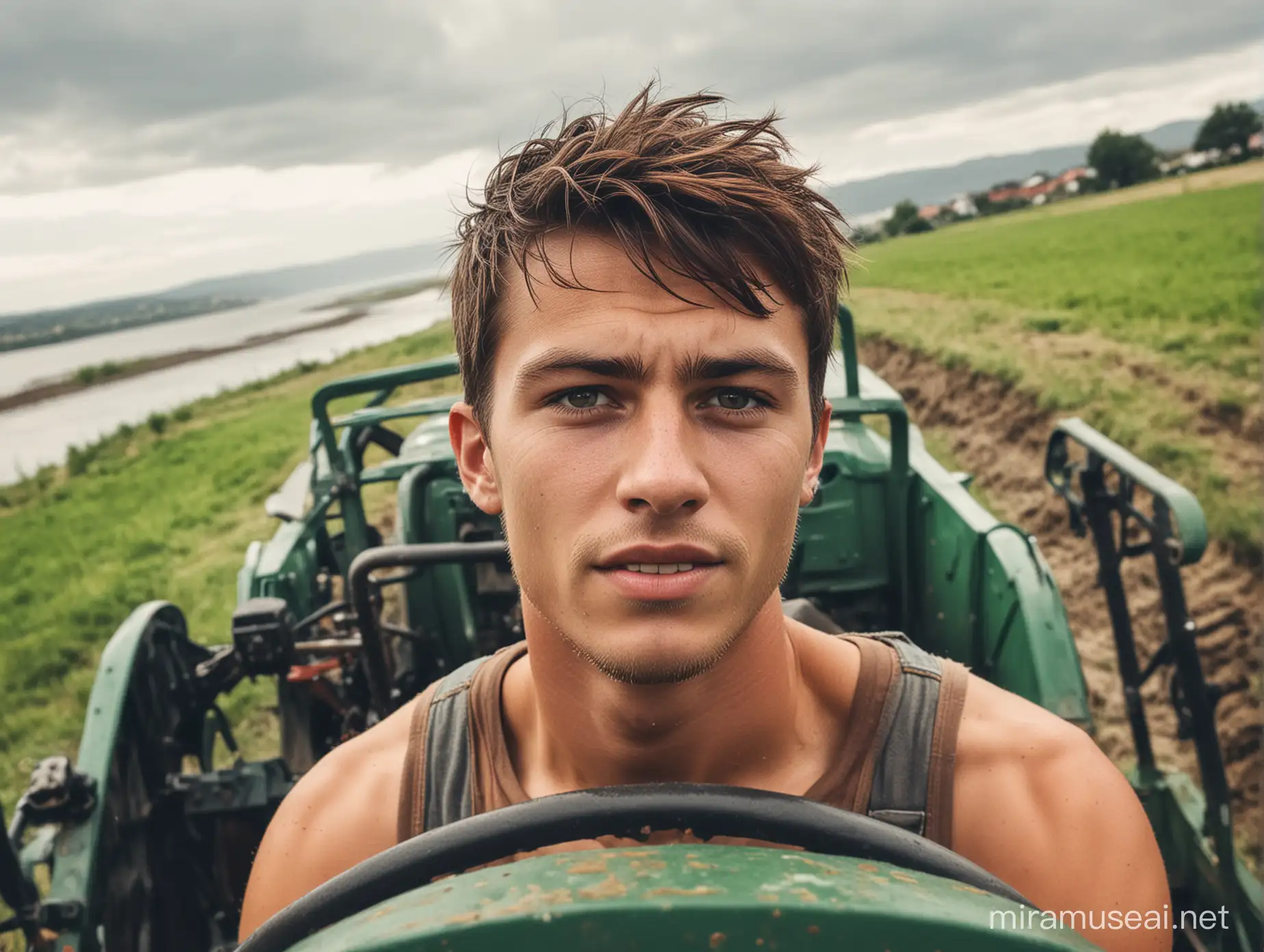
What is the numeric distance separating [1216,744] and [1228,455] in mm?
5607

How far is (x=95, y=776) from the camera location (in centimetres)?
211

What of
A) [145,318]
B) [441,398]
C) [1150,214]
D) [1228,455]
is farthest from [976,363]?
[145,318]

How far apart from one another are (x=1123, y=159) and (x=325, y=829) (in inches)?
2998

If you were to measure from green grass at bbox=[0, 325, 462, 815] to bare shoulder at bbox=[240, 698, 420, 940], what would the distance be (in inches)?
122

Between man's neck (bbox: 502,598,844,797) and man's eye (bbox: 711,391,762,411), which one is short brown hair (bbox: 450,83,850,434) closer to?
man's eye (bbox: 711,391,762,411)

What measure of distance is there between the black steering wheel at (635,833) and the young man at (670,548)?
263 millimetres

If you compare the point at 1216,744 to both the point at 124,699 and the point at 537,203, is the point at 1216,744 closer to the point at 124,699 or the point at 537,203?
the point at 537,203

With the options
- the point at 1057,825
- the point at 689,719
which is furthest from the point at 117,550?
the point at 1057,825

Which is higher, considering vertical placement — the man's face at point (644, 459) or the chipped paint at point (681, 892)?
the man's face at point (644, 459)

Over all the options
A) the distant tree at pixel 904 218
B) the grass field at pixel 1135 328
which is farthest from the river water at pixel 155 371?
the distant tree at pixel 904 218

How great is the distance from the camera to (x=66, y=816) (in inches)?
79.6

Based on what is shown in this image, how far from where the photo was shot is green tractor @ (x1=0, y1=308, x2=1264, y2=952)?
0.76 metres

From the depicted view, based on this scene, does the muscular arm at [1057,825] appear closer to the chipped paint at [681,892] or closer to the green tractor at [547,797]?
the green tractor at [547,797]

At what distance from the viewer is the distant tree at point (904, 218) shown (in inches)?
2886
